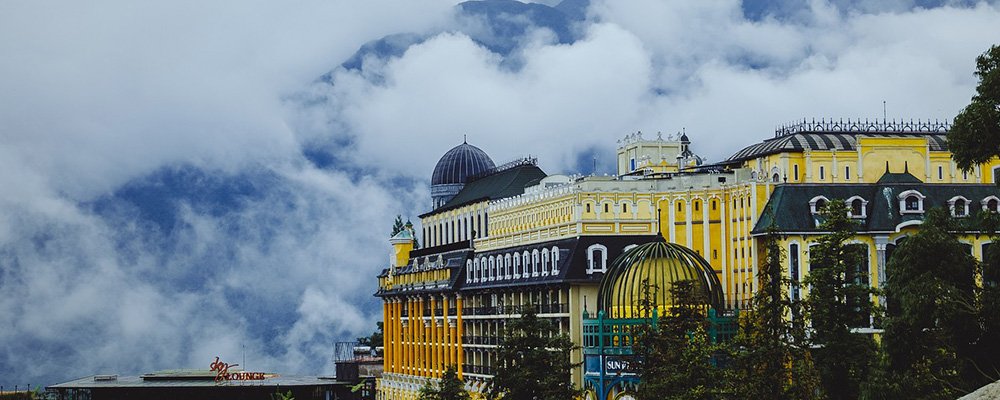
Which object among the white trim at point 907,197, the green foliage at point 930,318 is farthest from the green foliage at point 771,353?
the white trim at point 907,197

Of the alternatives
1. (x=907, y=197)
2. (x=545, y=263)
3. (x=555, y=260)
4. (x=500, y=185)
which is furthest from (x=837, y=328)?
(x=500, y=185)

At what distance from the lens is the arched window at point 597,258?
136 meters

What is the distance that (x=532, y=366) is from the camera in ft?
351

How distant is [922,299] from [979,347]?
3.42 meters

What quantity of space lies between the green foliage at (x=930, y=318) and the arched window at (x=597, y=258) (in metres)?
43.2

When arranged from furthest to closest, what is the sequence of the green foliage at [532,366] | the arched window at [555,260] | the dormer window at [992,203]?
the arched window at [555,260] → the dormer window at [992,203] → the green foliage at [532,366]

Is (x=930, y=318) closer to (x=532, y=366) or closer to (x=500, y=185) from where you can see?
(x=532, y=366)

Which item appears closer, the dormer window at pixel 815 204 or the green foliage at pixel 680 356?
the green foliage at pixel 680 356

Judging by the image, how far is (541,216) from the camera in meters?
149

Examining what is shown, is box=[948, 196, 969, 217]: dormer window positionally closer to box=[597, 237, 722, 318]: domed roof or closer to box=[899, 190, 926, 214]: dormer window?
box=[899, 190, 926, 214]: dormer window

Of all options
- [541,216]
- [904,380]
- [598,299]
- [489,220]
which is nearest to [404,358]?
[489,220]

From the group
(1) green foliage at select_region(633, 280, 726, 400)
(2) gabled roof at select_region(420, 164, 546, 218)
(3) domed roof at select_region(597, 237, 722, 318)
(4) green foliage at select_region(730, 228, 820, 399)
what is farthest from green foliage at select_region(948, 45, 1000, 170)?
(2) gabled roof at select_region(420, 164, 546, 218)

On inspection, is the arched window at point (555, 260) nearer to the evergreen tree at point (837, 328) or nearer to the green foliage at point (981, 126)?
the evergreen tree at point (837, 328)

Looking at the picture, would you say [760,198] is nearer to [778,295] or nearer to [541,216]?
[541,216]
